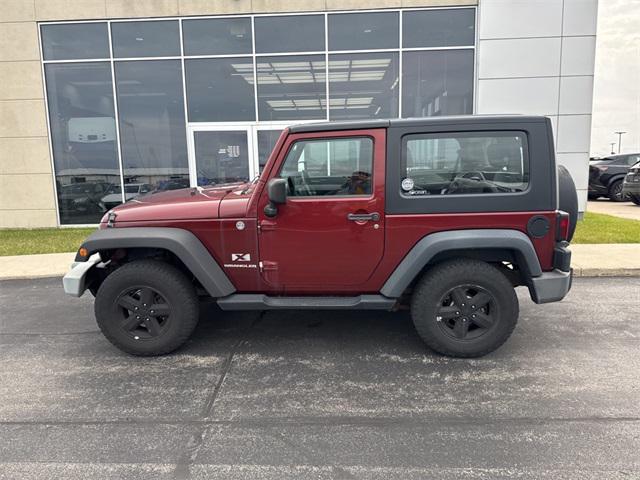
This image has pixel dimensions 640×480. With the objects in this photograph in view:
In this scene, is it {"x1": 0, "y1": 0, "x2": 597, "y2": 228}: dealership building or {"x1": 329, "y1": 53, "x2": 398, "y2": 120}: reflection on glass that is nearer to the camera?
{"x1": 0, "y1": 0, "x2": 597, "y2": 228}: dealership building

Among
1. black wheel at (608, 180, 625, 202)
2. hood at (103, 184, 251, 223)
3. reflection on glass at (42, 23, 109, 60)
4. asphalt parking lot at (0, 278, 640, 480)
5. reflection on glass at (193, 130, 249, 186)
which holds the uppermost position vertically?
reflection on glass at (42, 23, 109, 60)

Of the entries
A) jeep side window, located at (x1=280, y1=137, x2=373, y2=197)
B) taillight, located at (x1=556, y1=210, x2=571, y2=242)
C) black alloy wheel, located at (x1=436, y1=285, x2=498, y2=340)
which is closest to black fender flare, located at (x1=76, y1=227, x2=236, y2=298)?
jeep side window, located at (x1=280, y1=137, x2=373, y2=197)

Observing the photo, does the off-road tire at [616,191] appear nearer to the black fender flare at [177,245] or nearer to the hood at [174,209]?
the hood at [174,209]

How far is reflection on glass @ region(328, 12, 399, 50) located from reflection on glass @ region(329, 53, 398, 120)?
8.8 inches

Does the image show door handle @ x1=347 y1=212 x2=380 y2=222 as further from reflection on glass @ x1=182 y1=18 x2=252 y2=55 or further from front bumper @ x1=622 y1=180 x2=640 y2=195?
front bumper @ x1=622 y1=180 x2=640 y2=195

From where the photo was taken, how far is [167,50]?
11320mm

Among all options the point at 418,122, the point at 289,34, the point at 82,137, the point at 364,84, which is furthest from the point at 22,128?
the point at 418,122

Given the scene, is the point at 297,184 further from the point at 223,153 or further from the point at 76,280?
the point at 223,153

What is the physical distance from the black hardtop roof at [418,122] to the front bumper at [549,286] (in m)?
1.24

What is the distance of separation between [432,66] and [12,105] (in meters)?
10.2

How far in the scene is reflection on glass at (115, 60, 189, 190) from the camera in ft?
37.7

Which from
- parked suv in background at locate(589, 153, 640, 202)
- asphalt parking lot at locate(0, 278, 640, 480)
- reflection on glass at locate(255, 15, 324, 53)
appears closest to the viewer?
asphalt parking lot at locate(0, 278, 640, 480)

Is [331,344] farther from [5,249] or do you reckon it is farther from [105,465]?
[5,249]

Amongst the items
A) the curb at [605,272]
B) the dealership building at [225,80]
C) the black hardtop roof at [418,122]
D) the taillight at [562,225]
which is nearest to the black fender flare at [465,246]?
the taillight at [562,225]
